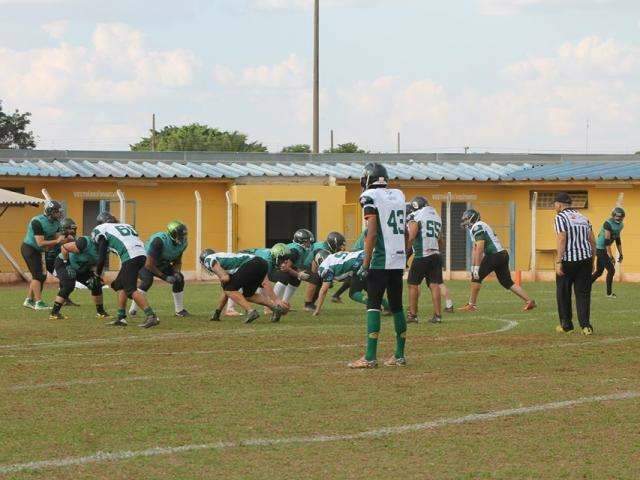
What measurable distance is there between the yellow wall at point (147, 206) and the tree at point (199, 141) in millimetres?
40479

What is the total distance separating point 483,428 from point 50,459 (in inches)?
121

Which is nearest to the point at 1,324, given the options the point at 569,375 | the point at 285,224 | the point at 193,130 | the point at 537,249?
the point at 569,375

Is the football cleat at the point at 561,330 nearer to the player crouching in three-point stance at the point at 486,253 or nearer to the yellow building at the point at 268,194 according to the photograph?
the player crouching in three-point stance at the point at 486,253

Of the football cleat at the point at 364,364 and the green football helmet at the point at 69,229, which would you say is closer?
the football cleat at the point at 364,364

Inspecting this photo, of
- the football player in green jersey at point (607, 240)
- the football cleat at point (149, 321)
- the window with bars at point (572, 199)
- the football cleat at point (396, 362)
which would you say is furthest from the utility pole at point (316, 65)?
the football cleat at point (396, 362)

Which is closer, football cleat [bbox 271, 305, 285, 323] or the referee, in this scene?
the referee

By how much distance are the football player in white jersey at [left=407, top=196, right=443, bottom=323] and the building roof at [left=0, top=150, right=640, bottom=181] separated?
16814 mm

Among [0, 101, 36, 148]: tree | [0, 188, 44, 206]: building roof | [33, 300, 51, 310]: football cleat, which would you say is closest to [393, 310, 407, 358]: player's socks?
[33, 300, 51, 310]: football cleat

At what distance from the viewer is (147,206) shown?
3528 cm

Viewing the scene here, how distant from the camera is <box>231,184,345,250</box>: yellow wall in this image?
35406 mm

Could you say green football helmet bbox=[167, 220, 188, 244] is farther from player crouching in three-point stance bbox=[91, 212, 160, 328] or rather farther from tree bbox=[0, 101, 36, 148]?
tree bbox=[0, 101, 36, 148]

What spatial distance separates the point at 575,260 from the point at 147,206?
2077 centimetres

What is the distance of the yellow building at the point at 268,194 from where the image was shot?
34.7 meters

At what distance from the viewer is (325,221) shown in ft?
117
